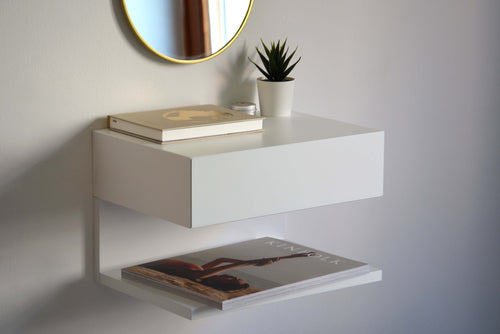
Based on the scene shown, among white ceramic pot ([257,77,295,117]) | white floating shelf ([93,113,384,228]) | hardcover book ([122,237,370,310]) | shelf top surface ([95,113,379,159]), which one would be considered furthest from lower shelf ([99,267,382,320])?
white ceramic pot ([257,77,295,117])

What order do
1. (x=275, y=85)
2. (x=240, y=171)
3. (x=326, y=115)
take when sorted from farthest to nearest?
1. (x=326, y=115)
2. (x=275, y=85)
3. (x=240, y=171)

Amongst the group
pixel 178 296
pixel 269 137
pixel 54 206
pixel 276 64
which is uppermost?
pixel 276 64

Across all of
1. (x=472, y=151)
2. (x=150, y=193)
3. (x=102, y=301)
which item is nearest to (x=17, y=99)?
(x=150, y=193)

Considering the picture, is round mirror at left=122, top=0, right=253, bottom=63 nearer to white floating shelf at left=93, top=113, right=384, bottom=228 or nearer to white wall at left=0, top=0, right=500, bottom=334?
white wall at left=0, top=0, right=500, bottom=334

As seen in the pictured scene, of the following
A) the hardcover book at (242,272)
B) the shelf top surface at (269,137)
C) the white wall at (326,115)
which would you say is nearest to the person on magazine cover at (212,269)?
the hardcover book at (242,272)

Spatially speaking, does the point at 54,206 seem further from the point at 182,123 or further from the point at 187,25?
the point at 187,25

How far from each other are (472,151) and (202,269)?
973 millimetres

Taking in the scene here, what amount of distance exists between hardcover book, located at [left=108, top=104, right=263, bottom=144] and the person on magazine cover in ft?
0.85

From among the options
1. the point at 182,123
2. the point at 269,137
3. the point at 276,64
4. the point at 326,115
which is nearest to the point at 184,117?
the point at 182,123

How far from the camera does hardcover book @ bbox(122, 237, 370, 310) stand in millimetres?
1332

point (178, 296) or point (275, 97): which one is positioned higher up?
point (275, 97)

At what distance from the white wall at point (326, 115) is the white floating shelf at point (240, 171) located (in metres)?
0.11

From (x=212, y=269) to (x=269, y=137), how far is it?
273mm

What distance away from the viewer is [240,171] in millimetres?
1292
